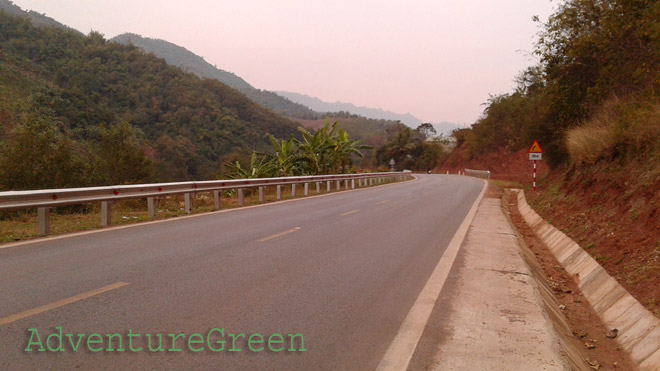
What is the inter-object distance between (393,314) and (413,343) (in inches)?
29.9

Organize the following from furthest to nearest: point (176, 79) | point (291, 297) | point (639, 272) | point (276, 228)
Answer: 1. point (176, 79)
2. point (276, 228)
3. point (639, 272)
4. point (291, 297)

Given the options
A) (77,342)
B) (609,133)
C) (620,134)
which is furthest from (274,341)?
(609,133)

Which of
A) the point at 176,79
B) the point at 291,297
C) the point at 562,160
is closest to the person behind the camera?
the point at 291,297

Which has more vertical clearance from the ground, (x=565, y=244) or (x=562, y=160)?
(x=562, y=160)

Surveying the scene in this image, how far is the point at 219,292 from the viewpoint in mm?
5250

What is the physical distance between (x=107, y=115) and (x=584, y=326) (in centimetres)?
6642

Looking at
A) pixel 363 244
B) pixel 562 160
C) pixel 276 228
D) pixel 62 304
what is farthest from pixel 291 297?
pixel 562 160

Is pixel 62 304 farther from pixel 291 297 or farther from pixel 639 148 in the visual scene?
pixel 639 148

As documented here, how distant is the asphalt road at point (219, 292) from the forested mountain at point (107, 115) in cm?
1482

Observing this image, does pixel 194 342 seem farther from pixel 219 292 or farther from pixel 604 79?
pixel 604 79

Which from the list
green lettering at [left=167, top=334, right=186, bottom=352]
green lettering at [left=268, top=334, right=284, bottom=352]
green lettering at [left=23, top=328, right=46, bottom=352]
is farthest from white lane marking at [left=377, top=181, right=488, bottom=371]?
green lettering at [left=23, top=328, right=46, bottom=352]

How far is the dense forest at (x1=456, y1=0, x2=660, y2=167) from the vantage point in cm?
1053

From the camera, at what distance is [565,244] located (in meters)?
9.05

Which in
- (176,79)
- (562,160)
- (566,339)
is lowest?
(566,339)
